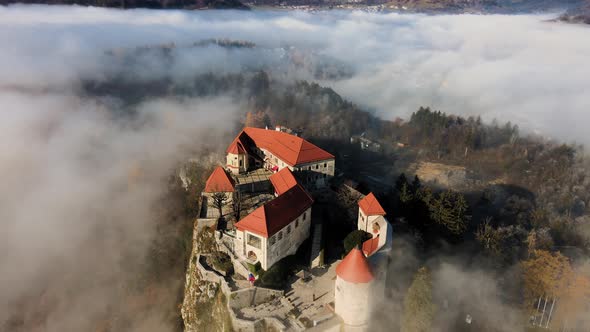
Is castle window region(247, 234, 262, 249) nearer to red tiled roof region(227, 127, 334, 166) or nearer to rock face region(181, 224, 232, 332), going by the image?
rock face region(181, 224, 232, 332)

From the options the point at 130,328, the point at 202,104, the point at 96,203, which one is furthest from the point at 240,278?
the point at 202,104

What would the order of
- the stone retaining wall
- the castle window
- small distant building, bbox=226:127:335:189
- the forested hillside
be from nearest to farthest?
the stone retaining wall → the castle window → the forested hillside → small distant building, bbox=226:127:335:189

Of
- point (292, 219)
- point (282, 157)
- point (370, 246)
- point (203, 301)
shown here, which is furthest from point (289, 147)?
point (203, 301)

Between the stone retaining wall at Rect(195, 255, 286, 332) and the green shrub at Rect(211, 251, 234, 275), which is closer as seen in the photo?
the stone retaining wall at Rect(195, 255, 286, 332)

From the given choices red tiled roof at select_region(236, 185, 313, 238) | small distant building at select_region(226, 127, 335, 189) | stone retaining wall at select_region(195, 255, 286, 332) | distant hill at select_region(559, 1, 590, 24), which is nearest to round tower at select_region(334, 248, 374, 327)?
stone retaining wall at select_region(195, 255, 286, 332)

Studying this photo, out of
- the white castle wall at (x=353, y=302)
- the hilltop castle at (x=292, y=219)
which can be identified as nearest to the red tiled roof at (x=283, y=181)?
the hilltop castle at (x=292, y=219)

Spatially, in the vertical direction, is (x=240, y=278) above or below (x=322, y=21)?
below

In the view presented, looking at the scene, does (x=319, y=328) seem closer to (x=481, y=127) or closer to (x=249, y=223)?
(x=249, y=223)

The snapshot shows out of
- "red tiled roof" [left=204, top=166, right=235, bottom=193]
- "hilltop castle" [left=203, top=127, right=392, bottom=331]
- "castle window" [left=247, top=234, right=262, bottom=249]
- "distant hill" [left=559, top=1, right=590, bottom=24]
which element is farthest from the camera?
"distant hill" [left=559, top=1, right=590, bottom=24]
